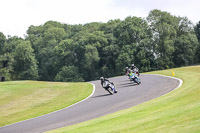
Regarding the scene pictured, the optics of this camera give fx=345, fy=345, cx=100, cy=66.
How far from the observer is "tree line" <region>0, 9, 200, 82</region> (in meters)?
77.0

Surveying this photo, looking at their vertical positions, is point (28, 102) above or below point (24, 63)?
below

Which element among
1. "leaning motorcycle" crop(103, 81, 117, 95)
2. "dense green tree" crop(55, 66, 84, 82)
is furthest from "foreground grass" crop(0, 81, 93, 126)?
"dense green tree" crop(55, 66, 84, 82)

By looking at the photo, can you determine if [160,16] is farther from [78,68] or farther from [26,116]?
[26,116]

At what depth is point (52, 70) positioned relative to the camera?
91.8 meters

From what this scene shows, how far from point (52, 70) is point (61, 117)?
245 ft

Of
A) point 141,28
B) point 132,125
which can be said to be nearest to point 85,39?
point 141,28

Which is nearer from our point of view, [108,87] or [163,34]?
[108,87]

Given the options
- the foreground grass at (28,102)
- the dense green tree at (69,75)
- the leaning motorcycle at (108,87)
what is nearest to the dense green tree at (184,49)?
the dense green tree at (69,75)

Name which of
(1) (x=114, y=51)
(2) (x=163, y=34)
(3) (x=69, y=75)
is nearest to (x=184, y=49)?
(2) (x=163, y=34)

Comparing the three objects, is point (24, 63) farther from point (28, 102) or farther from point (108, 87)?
point (108, 87)

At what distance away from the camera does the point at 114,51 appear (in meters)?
82.7

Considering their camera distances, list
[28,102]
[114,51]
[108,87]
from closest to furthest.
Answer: [108,87] → [28,102] → [114,51]

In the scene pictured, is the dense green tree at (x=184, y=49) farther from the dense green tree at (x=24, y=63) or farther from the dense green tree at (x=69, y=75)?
the dense green tree at (x=24, y=63)

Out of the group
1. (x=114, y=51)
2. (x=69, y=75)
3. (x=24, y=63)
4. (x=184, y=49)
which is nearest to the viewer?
(x=184, y=49)
